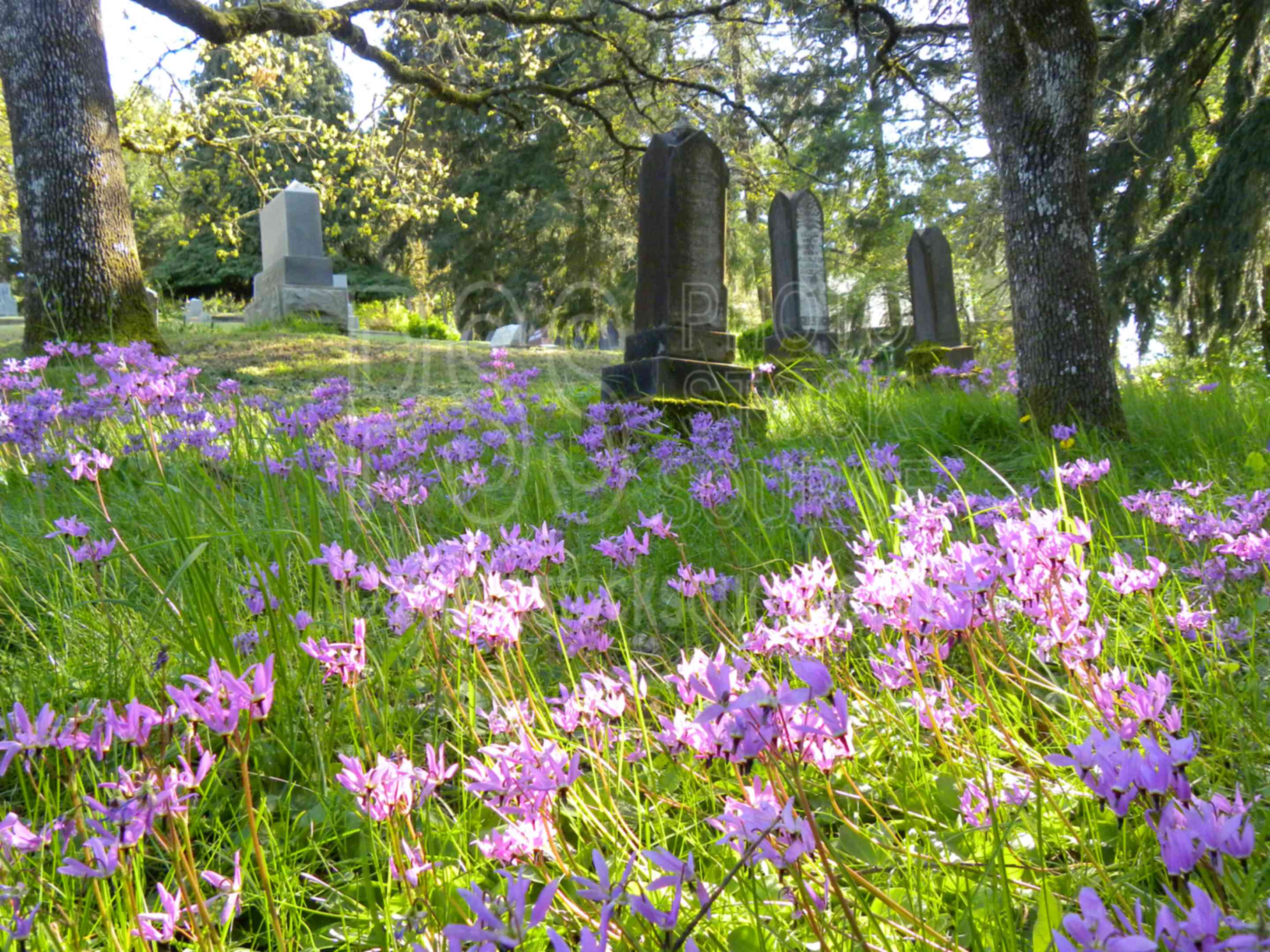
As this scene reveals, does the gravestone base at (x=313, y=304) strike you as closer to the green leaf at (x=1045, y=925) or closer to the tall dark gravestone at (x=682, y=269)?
the tall dark gravestone at (x=682, y=269)

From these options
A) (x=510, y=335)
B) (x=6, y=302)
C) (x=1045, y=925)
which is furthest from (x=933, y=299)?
(x=6, y=302)

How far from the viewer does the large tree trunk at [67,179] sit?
8062 mm

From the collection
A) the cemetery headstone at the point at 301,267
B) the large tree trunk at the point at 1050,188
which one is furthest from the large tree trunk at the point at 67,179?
the large tree trunk at the point at 1050,188

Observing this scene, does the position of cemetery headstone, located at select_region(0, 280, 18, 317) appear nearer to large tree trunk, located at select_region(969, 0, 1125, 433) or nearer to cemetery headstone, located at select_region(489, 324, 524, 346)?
cemetery headstone, located at select_region(489, 324, 524, 346)

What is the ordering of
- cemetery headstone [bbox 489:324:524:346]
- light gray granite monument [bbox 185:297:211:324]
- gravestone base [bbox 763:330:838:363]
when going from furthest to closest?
cemetery headstone [bbox 489:324:524:346], light gray granite monument [bbox 185:297:211:324], gravestone base [bbox 763:330:838:363]

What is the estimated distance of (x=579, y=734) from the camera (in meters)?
1.67

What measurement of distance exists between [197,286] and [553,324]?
1469cm

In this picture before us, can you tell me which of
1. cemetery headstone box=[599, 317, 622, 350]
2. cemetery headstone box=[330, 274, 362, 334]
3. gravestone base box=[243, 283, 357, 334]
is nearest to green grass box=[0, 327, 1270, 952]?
gravestone base box=[243, 283, 357, 334]

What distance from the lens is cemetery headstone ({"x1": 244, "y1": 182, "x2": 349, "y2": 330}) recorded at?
1486cm

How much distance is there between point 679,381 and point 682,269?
3.59 feet

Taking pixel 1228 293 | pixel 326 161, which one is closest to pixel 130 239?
pixel 326 161

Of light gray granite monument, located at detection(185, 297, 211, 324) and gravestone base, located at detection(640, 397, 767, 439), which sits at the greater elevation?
light gray granite monument, located at detection(185, 297, 211, 324)

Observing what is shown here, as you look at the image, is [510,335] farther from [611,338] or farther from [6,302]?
[6,302]

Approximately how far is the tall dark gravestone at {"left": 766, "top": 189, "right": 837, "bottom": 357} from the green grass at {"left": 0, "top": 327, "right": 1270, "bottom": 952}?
7631 millimetres
